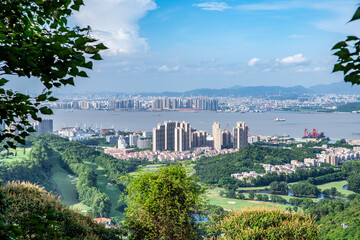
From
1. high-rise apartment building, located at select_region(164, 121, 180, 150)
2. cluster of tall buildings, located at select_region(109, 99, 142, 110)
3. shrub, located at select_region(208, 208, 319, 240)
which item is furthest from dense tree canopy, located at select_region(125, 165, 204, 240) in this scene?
cluster of tall buildings, located at select_region(109, 99, 142, 110)

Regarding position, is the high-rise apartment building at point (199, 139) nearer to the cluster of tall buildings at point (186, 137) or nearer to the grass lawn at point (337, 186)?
the cluster of tall buildings at point (186, 137)

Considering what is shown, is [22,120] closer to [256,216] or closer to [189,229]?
[189,229]

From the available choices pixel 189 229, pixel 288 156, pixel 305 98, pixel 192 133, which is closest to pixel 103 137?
pixel 192 133

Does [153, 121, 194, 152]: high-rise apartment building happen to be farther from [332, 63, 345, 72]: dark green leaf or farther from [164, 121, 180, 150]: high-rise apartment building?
[332, 63, 345, 72]: dark green leaf

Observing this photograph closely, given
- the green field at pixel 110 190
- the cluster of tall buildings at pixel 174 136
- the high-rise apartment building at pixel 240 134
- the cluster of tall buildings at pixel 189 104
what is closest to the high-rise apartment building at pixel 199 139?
the cluster of tall buildings at pixel 174 136

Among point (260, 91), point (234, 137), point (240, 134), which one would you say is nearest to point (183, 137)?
point (234, 137)

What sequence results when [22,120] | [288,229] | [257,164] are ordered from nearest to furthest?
[22,120]
[288,229]
[257,164]
